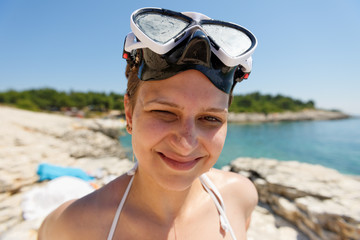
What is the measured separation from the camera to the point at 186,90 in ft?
3.24

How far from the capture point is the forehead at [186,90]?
3.20 feet

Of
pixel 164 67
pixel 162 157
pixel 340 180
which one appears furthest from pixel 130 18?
pixel 340 180

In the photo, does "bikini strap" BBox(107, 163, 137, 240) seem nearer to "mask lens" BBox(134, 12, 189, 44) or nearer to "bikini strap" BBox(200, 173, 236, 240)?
"bikini strap" BBox(200, 173, 236, 240)

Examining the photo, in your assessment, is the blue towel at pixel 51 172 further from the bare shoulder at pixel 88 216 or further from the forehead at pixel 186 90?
the forehead at pixel 186 90

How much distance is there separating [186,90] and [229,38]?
2.13ft

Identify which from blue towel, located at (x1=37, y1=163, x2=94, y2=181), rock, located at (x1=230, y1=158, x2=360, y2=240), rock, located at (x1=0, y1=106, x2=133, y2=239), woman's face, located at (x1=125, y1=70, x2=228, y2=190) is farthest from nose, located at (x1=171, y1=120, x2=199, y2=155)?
blue towel, located at (x1=37, y1=163, x2=94, y2=181)

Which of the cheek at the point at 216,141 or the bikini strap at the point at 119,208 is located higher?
the cheek at the point at 216,141

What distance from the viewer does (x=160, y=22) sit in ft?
4.05

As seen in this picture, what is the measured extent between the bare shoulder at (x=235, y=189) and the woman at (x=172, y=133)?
8 centimetres

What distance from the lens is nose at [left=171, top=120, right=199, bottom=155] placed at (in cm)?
100

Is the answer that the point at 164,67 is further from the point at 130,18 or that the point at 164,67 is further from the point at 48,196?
the point at 48,196

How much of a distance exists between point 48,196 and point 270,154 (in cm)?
1596

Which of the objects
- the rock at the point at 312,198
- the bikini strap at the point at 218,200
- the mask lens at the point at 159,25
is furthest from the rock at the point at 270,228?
the mask lens at the point at 159,25

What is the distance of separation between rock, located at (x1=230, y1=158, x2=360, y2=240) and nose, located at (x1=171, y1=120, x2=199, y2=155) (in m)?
2.91
